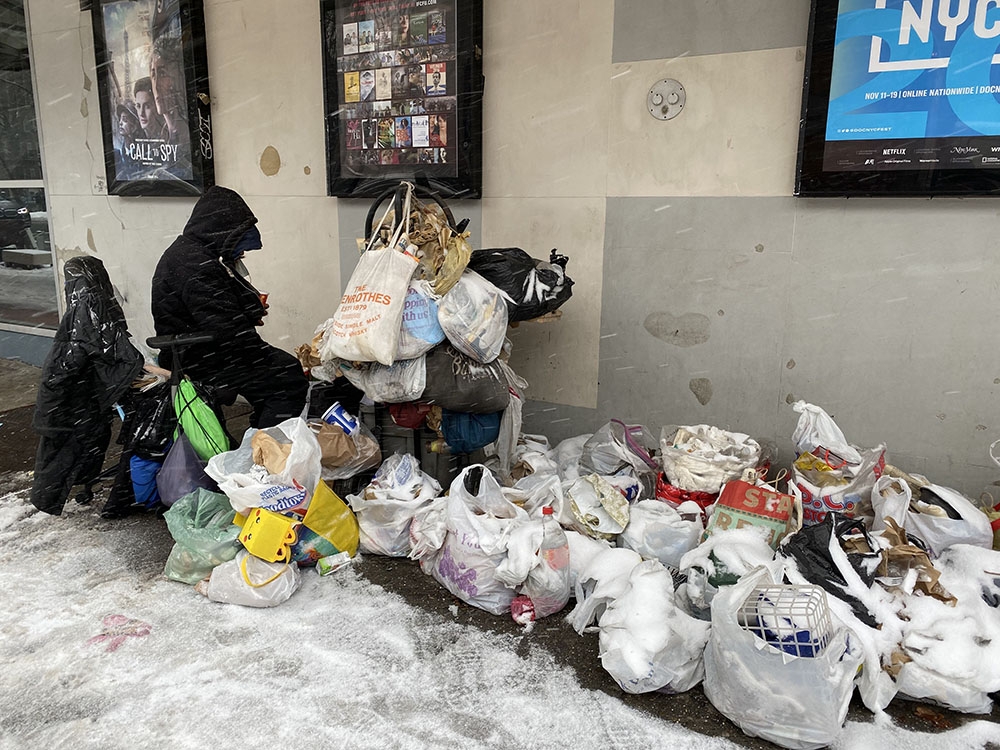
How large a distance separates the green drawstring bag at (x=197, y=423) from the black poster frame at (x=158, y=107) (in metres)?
2.46

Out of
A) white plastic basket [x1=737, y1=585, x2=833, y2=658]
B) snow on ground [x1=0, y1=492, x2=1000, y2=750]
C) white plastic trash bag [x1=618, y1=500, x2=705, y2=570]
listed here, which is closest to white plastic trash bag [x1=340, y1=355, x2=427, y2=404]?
snow on ground [x1=0, y1=492, x2=1000, y2=750]

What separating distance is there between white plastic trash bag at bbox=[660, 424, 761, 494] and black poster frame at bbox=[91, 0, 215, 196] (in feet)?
13.2

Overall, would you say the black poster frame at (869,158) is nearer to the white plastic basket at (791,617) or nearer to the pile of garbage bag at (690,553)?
the pile of garbage bag at (690,553)

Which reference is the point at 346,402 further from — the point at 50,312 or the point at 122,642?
the point at 50,312

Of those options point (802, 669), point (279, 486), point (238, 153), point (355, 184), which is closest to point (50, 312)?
point (238, 153)

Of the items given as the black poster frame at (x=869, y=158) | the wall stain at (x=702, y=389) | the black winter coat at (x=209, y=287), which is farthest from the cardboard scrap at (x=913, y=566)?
the black winter coat at (x=209, y=287)

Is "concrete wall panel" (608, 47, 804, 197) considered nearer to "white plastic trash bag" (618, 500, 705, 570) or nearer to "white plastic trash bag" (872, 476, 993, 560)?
"white plastic trash bag" (872, 476, 993, 560)

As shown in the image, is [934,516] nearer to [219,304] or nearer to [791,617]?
[791,617]

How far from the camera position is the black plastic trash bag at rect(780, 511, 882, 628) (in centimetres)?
265

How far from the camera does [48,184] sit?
6629 mm

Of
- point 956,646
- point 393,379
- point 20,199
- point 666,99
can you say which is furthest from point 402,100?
point 20,199

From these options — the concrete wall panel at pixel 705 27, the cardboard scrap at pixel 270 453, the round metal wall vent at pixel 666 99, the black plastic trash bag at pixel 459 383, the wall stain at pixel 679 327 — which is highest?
the concrete wall panel at pixel 705 27

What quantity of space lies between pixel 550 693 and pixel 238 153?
14.6ft

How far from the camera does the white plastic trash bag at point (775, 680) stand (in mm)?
2230
